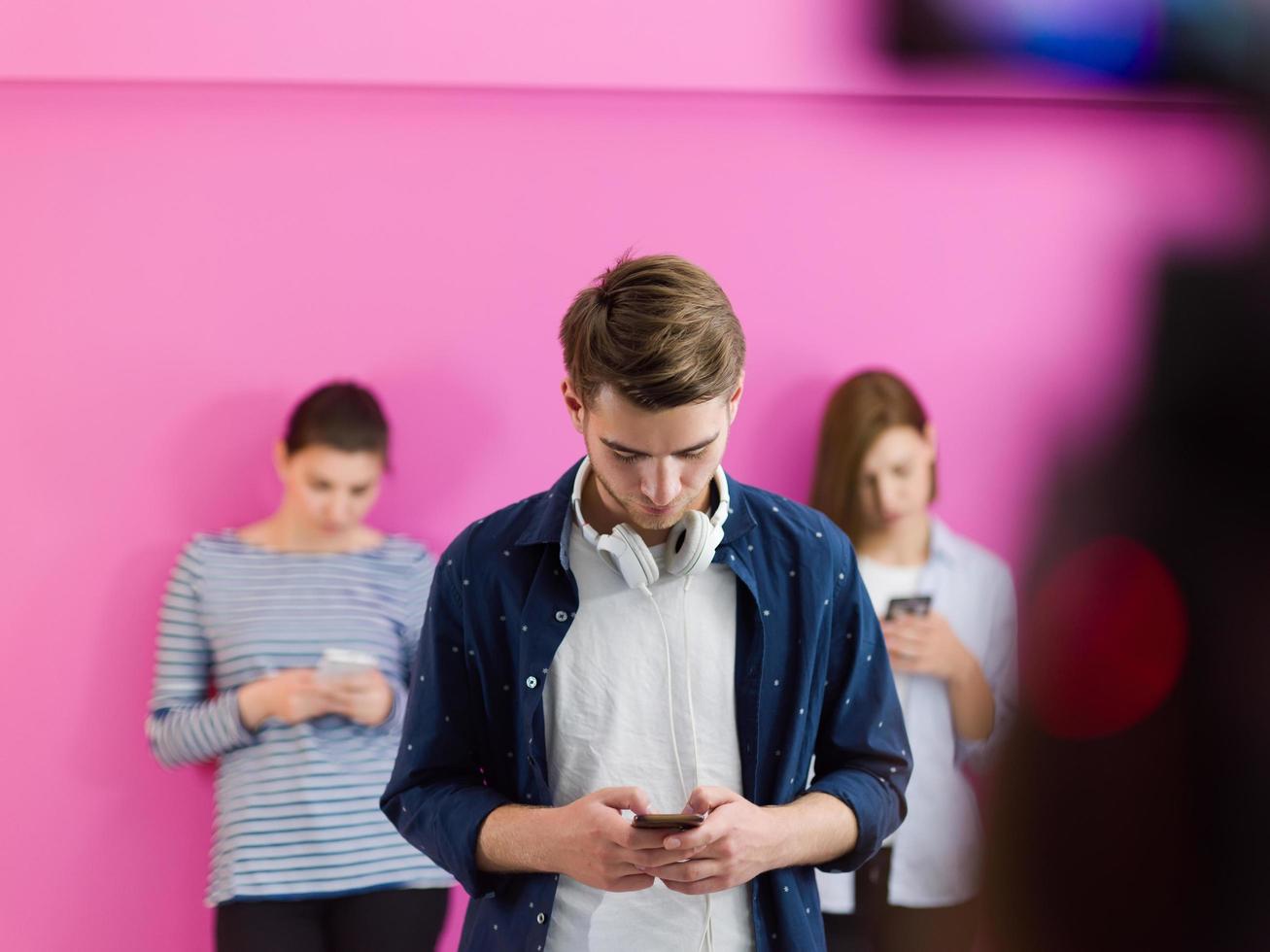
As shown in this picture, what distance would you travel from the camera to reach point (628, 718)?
53.8 inches

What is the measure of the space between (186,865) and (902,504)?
1.77m

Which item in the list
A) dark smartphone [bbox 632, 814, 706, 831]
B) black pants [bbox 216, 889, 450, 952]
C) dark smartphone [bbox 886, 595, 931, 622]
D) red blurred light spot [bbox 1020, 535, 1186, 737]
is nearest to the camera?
dark smartphone [bbox 632, 814, 706, 831]

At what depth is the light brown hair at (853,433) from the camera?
273 centimetres

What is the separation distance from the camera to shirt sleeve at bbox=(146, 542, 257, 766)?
8.26ft

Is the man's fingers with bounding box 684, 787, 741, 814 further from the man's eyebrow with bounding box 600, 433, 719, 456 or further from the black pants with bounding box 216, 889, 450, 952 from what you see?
the black pants with bounding box 216, 889, 450, 952

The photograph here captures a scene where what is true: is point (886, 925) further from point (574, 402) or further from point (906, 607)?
point (574, 402)

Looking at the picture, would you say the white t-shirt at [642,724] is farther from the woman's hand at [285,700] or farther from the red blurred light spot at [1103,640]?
the red blurred light spot at [1103,640]

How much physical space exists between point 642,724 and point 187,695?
5.08 feet

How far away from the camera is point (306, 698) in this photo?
8.25ft

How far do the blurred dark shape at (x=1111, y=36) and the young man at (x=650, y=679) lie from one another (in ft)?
5.58

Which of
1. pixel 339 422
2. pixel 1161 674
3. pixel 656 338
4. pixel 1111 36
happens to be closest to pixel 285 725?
pixel 339 422

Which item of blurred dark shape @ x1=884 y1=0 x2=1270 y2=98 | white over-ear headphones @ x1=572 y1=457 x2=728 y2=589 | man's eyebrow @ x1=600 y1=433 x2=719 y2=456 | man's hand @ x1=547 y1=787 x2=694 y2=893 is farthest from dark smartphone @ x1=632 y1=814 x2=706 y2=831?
blurred dark shape @ x1=884 y1=0 x2=1270 y2=98

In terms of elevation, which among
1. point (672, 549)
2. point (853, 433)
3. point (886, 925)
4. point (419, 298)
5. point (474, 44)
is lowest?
point (886, 925)

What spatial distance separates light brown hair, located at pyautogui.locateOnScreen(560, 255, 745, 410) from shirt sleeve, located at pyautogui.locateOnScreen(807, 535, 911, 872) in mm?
296
